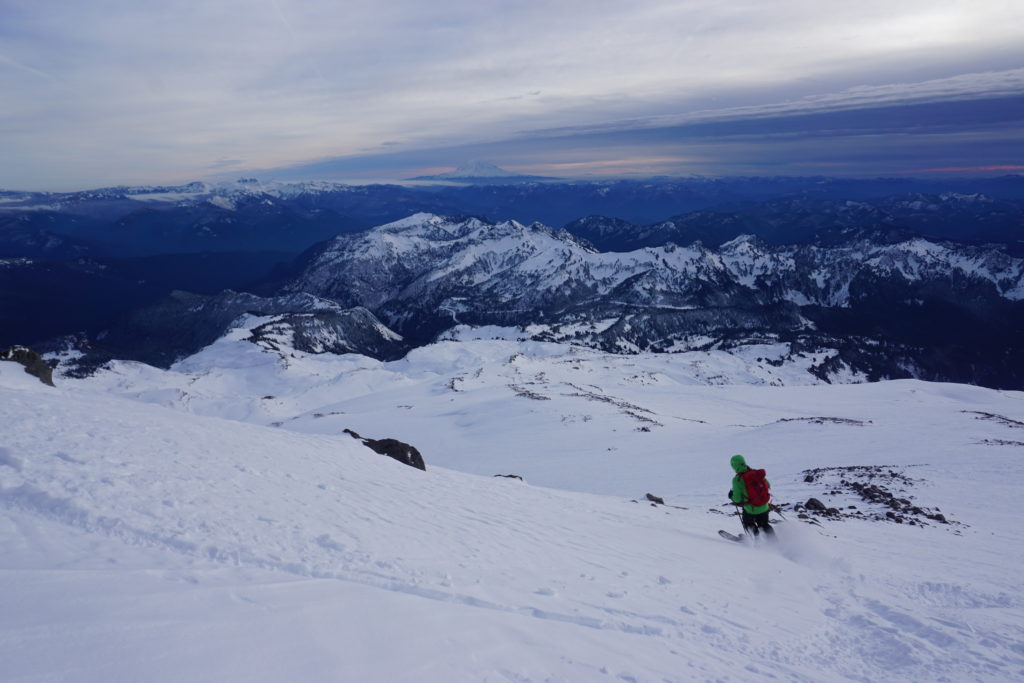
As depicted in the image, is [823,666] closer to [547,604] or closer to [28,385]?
[547,604]

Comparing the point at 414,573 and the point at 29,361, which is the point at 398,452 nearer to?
the point at 414,573

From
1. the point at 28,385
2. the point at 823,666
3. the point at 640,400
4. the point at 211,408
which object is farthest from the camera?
the point at 211,408

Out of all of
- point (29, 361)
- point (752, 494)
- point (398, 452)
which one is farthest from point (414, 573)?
point (29, 361)

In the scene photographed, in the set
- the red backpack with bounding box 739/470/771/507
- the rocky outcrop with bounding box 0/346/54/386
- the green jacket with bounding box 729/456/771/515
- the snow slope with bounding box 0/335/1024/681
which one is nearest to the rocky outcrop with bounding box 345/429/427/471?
the snow slope with bounding box 0/335/1024/681

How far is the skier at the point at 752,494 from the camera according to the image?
13297mm

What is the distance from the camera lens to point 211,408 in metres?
99.4

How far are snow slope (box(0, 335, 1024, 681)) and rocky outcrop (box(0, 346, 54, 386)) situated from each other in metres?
1.79

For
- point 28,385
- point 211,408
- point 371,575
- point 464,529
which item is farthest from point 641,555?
point 211,408

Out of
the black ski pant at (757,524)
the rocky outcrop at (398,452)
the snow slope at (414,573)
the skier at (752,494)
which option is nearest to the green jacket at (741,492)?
the skier at (752,494)

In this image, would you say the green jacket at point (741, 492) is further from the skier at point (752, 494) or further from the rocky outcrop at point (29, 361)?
the rocky outcrop at point (29, 361)

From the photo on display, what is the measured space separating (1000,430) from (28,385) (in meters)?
54.2

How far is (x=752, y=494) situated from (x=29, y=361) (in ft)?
103

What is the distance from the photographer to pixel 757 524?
13781 mm

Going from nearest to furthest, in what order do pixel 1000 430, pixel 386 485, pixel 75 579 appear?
pixel 75 579 < pixel 386 485 < pixel 1000 430
